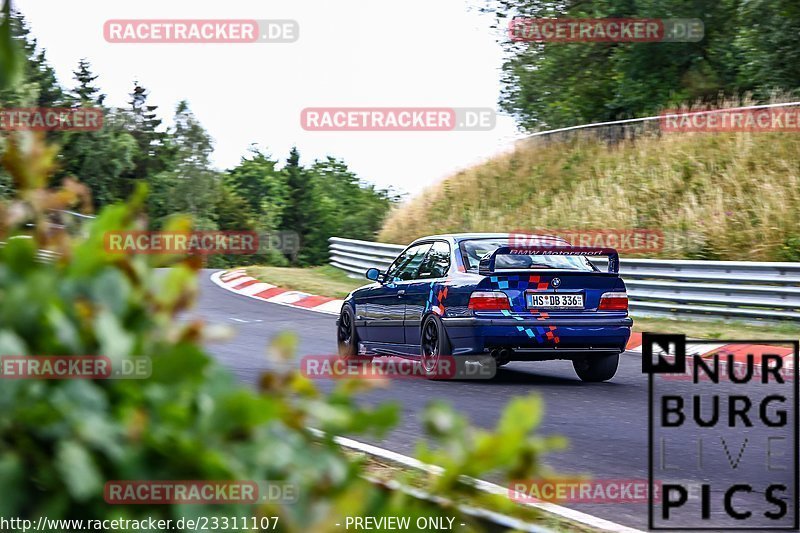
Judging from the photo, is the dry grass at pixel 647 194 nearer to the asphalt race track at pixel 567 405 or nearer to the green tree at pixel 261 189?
the asphalt race track at pixel 567 405

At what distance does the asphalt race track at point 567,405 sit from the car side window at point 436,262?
3.71ft

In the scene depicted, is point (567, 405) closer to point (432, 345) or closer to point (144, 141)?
point (432, 345)

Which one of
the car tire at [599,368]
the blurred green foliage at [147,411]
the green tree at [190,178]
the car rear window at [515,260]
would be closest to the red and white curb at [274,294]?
the car rear window at [515,260]

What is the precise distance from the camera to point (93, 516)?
150 centimetres

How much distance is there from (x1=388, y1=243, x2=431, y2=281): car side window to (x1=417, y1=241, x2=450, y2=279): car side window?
166 mm


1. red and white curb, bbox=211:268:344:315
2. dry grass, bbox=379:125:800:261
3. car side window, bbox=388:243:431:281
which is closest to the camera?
car side window, bbox=388:243:431:281

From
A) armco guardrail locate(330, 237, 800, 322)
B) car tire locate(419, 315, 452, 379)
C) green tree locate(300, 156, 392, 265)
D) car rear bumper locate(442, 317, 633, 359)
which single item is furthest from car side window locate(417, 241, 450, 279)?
green tree locate(300, 156, 392, 265)

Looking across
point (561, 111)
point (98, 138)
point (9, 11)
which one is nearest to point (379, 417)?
point (9, 11)

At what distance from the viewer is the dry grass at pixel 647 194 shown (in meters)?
20.8

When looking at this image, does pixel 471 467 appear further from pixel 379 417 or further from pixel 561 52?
pixel 561 52

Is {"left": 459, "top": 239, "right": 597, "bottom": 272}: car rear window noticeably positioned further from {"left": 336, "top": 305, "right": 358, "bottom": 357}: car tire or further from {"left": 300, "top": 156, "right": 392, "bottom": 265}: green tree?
{"left": 300, "top": 156, "right": 392, "bottom": 265}: green tree

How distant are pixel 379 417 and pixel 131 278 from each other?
41cm

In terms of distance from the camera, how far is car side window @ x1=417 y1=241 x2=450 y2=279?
11.5m

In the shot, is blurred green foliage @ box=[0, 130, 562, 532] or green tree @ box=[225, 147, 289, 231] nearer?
blurred green foliage @ box=[0, 130, 562, 532]
